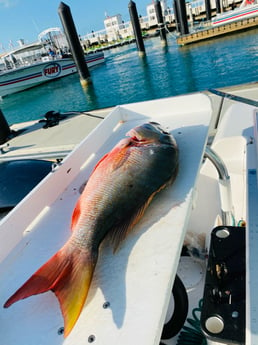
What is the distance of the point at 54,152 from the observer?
5391 mm

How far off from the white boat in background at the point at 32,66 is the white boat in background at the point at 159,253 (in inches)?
1090

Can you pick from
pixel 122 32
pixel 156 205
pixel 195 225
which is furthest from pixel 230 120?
pixel 122 32

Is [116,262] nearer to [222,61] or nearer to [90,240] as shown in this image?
[90,240]

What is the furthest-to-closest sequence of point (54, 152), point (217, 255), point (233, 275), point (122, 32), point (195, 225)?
point (122, 32), point (54, 152), point (195, 225), point (217, 255), point (233, 275)

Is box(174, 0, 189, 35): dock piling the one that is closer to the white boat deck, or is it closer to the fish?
the fish

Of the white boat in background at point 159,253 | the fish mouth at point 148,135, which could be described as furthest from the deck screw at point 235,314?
the fish mouth at point 148,135

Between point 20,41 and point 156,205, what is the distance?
122 ft

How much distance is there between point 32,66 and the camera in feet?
85.6

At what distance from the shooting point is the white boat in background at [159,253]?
881 millimetres

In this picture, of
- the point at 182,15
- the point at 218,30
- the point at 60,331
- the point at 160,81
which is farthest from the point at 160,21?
the point at 60,331

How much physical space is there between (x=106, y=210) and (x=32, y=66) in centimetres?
2889

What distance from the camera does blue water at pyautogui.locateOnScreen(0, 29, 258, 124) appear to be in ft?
50.4

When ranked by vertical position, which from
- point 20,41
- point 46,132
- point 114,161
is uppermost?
point 20,41

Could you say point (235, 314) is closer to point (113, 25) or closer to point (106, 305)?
point (106, 305)
